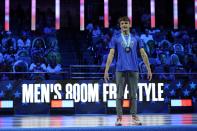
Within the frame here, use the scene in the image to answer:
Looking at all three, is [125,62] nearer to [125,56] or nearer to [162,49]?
[125,56]

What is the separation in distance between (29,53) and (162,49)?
4.11 m

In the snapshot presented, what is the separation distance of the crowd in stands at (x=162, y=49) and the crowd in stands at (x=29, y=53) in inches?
52.4

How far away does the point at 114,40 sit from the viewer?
6.60 m

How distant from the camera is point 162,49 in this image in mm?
14680

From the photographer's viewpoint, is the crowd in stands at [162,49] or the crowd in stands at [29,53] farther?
the crowd in stands at [162,49]

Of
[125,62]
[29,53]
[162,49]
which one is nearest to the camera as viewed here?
[125,62]

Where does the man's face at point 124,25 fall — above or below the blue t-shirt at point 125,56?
Result: above

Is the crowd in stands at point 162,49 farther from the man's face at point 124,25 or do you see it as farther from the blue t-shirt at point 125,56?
the man's face at point 124,25

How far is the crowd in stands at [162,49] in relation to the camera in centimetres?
1355

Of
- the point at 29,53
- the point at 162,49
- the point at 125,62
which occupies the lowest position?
the point at 125,62

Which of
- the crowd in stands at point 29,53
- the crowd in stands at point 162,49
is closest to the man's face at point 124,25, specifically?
the crowd in stands at point 29,53

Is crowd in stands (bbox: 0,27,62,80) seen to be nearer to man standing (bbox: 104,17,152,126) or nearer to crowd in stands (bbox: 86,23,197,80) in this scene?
crowd in stands (bbox: 86,23,197,80)

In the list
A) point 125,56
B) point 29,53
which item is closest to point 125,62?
point 125,56

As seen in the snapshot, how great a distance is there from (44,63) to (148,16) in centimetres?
564
